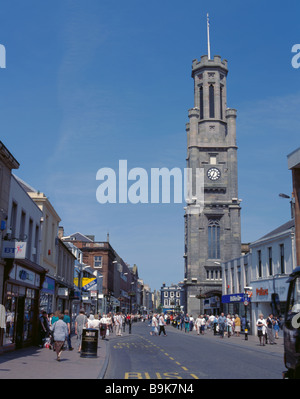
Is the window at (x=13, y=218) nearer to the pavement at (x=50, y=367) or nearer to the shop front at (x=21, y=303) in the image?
the shop front at (x=21, y=303)

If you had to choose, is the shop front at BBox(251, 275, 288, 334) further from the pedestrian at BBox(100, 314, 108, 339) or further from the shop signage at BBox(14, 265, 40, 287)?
the shop signage at BBox(14, 265, 40, 287)

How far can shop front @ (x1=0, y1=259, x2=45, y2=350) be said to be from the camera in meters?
19.0

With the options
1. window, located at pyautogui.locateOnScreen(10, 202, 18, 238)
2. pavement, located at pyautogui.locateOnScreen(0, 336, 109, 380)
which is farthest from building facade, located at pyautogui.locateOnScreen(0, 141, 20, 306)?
pavement, located at pyautogui.locateOnScreen(0, 336, 109, 380)

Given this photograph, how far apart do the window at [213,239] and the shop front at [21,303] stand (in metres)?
58.9

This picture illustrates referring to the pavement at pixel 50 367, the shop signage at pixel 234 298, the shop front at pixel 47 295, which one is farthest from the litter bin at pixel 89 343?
the shop signage at pixel 234 298

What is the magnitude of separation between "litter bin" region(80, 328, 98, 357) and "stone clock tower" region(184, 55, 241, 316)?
58.7 m

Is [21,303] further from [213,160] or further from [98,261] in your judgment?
[213,160]

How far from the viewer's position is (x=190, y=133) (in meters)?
87.9

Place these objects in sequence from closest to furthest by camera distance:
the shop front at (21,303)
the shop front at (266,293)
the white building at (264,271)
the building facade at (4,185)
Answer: the building facade at (4,185)
the shop front at (21,303)
the white building at (264,271)
the shop front at (266,293)

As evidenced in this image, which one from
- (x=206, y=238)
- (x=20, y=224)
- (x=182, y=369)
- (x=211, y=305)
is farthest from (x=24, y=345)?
(x=206, y=238)

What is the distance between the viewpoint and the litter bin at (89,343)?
17.6 metres
